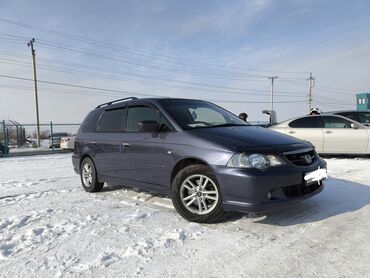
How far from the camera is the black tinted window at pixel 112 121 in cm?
597

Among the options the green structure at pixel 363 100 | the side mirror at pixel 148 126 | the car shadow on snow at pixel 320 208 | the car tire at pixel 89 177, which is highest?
the green structure at pixel 363 100

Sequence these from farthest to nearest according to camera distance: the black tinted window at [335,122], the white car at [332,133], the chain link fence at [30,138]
Result: the chain link fence at [30,138]
the black tinted window at [335,122]
the white car at [332,133]

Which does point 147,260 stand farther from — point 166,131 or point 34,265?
point 166,131

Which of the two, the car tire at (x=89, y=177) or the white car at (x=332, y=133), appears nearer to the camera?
the car tire at (x=89, y=177)

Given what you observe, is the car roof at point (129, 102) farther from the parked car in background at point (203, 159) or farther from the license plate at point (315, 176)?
the license plate at point (315, 176)

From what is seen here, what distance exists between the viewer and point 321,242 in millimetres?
3639

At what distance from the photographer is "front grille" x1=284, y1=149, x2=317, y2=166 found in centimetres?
425

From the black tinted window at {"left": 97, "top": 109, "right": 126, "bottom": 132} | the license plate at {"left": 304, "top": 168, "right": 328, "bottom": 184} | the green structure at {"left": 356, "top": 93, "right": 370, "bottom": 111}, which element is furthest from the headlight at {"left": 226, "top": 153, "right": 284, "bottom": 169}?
the green structure at {"left": 356, "top": 93, "right": 370, "bottom": 111}

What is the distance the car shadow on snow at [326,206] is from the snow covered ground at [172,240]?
1cm

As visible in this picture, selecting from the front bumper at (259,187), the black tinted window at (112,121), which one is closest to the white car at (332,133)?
the black tinted window at (112,121)

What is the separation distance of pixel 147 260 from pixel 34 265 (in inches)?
38.9

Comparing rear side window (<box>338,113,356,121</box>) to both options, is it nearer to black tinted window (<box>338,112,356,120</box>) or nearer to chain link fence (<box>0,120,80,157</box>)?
black tinted window (<box>338,112,356,120</box>)

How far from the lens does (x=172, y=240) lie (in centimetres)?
383

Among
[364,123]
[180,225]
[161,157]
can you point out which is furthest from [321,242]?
[364,123]
